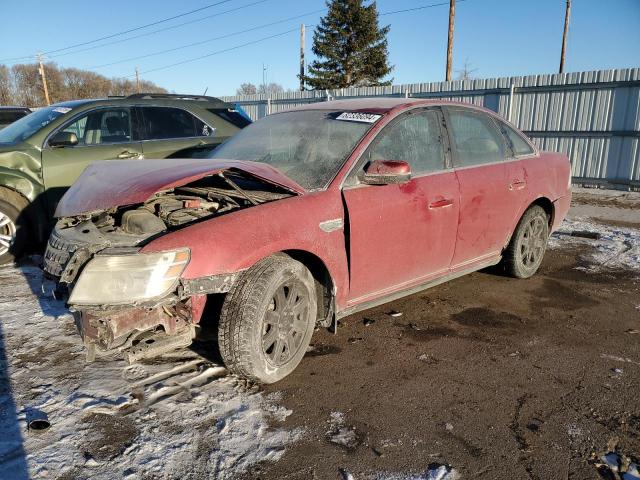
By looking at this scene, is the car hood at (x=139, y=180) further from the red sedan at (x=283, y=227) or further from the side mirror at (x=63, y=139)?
the side mirror at (x=63, y=139)

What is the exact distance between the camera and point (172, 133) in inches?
251

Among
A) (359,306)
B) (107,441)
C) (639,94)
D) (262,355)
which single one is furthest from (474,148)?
(639,94)

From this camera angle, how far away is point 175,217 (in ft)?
10.0

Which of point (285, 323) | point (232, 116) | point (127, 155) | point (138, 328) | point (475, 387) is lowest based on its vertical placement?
point (475, 387)

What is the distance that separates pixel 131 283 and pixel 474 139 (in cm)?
319

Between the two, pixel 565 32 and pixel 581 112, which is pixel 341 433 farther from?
pixel 565 32

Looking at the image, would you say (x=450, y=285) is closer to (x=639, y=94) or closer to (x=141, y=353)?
(x=141, y=353)

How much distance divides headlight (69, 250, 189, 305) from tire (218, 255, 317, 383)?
44 cm

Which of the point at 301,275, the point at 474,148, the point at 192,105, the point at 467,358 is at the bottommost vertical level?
the point at 467,358

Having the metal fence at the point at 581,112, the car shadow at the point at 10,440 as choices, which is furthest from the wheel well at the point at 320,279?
the metal fence at the point at 581,112

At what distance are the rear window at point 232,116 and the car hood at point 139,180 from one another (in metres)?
3.59

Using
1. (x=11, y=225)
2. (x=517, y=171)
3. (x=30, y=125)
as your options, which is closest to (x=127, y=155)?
(x=30, y=125)

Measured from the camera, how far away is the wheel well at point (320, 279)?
319 centimetres

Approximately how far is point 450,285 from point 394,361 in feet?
6.03
